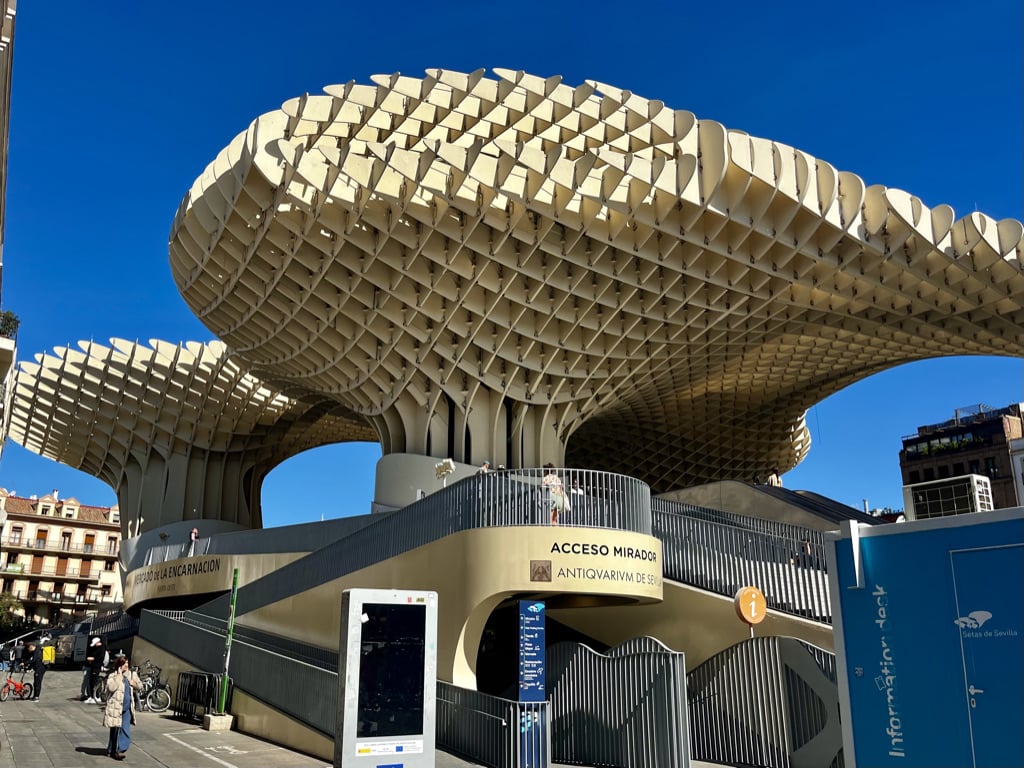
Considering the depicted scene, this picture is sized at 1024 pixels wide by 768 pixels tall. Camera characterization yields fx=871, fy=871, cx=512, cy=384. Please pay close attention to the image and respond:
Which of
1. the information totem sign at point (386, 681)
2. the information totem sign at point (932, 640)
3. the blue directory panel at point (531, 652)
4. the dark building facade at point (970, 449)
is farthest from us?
the dark building facade at point (970, 449)

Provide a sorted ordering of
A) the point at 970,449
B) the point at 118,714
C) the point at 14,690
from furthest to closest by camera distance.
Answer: the point at 970,449, the point at 14,690, the point at 118,714

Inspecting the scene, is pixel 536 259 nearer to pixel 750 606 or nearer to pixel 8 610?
pixel 750 606

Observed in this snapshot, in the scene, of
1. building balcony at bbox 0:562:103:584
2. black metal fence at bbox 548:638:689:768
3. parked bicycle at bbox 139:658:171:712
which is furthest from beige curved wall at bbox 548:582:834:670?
building balcony at bbox 0:562:103:584

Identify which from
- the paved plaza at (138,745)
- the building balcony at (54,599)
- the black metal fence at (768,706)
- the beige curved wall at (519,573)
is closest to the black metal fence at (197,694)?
the paved plaza at (138,745)

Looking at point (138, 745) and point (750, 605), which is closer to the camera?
point (750, 605)

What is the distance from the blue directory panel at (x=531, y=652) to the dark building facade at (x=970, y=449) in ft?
205

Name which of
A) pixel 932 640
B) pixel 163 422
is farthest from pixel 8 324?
pixel 163 422

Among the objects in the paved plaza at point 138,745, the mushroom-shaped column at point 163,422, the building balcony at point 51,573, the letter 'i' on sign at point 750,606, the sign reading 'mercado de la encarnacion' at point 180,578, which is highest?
the mushroom-shaped column at point 163,422

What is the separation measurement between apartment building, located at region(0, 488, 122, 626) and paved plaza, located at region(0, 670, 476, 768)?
2389 inches

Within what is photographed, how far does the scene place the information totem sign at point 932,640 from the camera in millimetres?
7070

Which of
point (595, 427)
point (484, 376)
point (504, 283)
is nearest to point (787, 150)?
point (504, 283)

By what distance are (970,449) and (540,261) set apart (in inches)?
2216

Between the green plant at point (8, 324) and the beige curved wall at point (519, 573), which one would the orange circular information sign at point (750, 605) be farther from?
the green plant at point (8, 324)

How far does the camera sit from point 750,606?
1407cm
